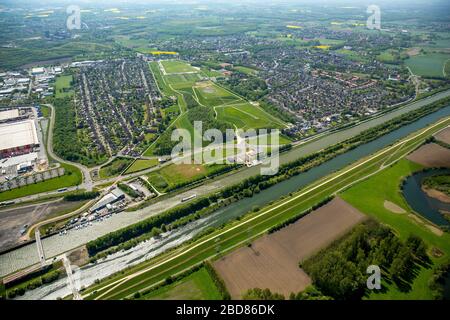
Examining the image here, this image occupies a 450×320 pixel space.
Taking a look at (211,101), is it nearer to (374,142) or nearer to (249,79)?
(249,79)

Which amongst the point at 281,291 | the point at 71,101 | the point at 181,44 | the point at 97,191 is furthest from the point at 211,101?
the point at 181,44

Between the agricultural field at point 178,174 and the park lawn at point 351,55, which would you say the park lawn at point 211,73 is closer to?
the park lawn at point 351,55

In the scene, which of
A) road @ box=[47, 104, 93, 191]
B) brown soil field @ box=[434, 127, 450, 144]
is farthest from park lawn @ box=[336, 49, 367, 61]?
road @ box=[47, 104, 93, 191]

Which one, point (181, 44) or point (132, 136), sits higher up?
point (181, 44)

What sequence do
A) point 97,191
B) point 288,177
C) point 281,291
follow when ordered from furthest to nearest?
point 288,177 → point 97,191 → point 281,291

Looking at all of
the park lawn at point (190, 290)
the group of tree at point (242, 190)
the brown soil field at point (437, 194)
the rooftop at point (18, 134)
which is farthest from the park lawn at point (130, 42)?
the park lawn at point (190, 290)

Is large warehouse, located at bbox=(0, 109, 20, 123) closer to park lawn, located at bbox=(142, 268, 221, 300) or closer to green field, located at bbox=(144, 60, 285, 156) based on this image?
green field, located at bbox=(144, 60, 285, 156)
